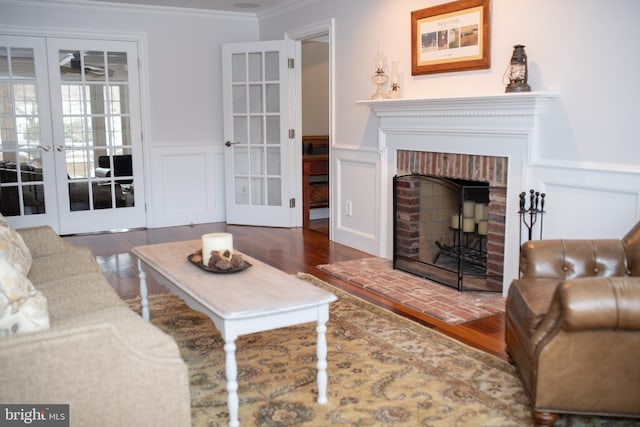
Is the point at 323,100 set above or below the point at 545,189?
above

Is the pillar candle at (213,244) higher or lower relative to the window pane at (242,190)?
higher

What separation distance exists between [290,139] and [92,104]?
2013 mm

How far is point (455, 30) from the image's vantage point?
13.1 ft


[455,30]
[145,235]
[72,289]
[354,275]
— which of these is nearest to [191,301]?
[72,289]

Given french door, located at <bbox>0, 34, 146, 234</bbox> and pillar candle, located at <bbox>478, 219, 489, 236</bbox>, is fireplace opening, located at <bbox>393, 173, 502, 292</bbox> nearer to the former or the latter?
pillar candle, located at <bbox>478, 219, 489, 236</bbox>

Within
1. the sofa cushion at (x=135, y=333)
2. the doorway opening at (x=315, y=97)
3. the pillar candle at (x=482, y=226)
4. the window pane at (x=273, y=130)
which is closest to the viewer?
the sofa cushion at (x=135, y=333)

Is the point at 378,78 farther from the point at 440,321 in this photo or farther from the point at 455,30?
the point at 440,321

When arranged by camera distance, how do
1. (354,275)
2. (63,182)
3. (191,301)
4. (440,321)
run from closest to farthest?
(191,301) < (440,321) < (354,275) < (63,182)

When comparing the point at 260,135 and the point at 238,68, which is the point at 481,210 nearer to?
the point at 260,135

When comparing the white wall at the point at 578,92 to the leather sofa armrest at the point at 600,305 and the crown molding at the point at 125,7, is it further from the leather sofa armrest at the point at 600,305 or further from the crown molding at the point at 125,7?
the crown molding at the point at 125,7

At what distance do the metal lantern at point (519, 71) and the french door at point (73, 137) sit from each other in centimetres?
405

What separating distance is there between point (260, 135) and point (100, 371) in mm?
4858

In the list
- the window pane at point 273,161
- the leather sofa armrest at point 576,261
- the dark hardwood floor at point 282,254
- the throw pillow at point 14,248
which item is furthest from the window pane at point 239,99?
the leather sofa armrest at point 576,261

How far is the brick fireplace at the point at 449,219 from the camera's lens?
384cm
